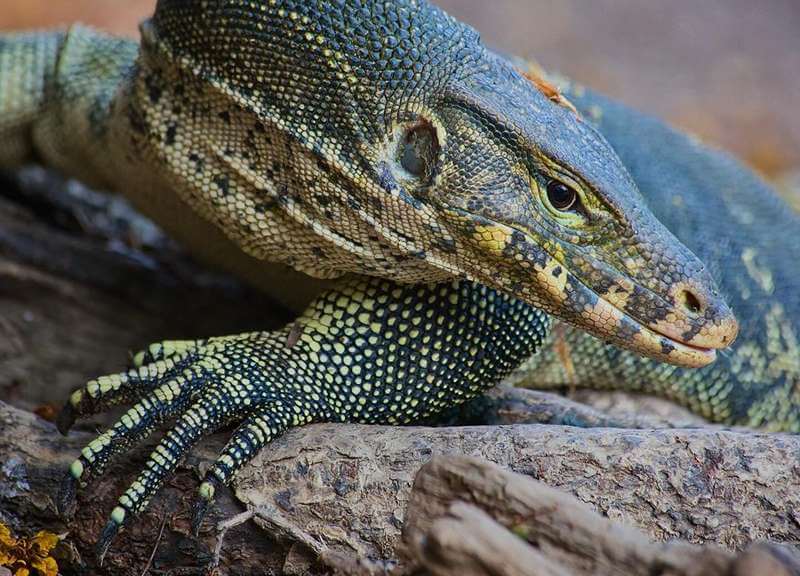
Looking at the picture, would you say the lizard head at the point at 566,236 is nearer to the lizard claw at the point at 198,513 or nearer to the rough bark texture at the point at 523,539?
the rough bark texture at the point at 523,539

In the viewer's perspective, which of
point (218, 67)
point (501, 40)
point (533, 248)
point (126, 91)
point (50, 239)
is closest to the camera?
point (533, 248)

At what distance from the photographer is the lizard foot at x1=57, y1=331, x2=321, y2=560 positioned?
276cm

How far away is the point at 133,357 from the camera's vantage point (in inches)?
124


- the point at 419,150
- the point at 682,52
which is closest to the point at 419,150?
the point at 419,150

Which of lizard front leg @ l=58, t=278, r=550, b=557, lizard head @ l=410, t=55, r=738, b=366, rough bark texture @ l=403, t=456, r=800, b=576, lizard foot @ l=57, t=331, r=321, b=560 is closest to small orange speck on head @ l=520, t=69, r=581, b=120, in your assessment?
lizard head @ l=410, t=55, r=738, b=366

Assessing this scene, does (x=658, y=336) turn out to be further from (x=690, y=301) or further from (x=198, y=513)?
(x=198, y=513)

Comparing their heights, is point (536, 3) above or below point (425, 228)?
above

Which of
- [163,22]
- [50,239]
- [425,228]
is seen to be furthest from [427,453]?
[50,239]

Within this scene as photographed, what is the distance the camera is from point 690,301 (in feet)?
9.26

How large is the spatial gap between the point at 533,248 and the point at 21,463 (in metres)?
1.75

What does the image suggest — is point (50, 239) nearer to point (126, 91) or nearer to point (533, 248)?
point (126, 91)

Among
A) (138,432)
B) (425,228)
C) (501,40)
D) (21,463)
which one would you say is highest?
(501,40)

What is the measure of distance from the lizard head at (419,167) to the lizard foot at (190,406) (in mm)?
403

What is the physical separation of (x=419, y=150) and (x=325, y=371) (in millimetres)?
821
